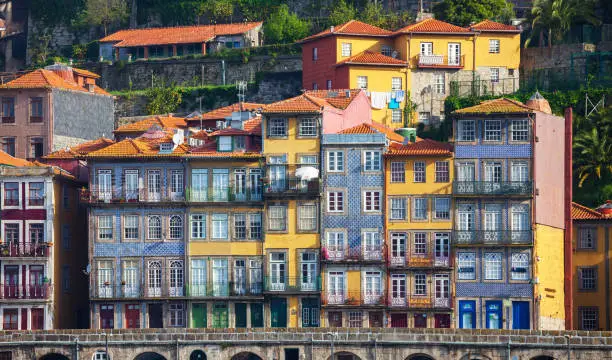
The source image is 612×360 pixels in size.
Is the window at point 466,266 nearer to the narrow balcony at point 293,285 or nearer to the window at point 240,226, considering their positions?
the narrow balcony at point 293,285

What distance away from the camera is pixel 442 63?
122438mm

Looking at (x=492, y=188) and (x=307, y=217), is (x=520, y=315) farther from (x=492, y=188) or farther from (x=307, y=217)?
(x=307, y=217)

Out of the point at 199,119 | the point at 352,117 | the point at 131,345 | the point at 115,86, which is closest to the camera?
the point at 131,345

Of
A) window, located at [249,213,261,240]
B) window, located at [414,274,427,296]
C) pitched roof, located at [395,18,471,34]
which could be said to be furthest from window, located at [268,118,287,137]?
pitched roof, located at [395,18,471,34]

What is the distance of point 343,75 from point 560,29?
14249 millimetres

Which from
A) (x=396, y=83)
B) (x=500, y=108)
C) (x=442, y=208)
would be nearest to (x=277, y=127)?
(x=442, y=208)

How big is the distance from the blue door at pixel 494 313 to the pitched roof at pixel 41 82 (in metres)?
31.0

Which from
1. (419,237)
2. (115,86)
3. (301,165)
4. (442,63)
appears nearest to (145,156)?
(301,165)

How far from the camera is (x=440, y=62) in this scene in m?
122

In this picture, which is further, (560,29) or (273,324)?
(560,29)

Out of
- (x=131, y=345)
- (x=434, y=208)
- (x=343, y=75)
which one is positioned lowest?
(x=131, y=345)

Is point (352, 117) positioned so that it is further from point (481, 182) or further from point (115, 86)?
point (115, 86)

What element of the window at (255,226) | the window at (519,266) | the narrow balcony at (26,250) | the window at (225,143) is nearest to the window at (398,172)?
the window at (519,266)

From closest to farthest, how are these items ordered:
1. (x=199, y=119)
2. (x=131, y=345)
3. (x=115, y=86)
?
(x=131, y=345), (x=199, y=119), (x=115, y=86)
